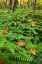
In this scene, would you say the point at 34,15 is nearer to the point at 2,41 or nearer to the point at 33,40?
the point at 33,40

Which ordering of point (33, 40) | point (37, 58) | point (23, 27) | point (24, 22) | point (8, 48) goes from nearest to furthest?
point (8, 48) → point (37, 58) → point (33, 40) → point (23, 27) → point (24, 22)

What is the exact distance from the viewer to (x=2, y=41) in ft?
8.02

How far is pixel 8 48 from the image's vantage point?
2.40m

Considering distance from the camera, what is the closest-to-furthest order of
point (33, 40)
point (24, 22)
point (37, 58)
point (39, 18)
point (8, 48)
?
point (8, 48) → point (37, 58) → point (33, 40) → point (24, 22) → point (39, 18)

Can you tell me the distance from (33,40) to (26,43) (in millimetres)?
529

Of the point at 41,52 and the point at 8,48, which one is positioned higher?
the point at 8,48

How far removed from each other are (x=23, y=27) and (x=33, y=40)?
0.53 metres

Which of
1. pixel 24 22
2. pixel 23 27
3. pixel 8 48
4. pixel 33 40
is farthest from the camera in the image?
pixel 24 22

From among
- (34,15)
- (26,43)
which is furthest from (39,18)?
(26,43)

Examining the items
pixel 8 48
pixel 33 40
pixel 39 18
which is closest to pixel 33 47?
pixel 33 40

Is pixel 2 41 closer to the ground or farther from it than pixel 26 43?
farther from it

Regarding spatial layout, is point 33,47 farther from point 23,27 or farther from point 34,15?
point 34,15

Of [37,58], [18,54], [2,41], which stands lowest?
[37,58]

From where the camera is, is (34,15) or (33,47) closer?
(33,47)
